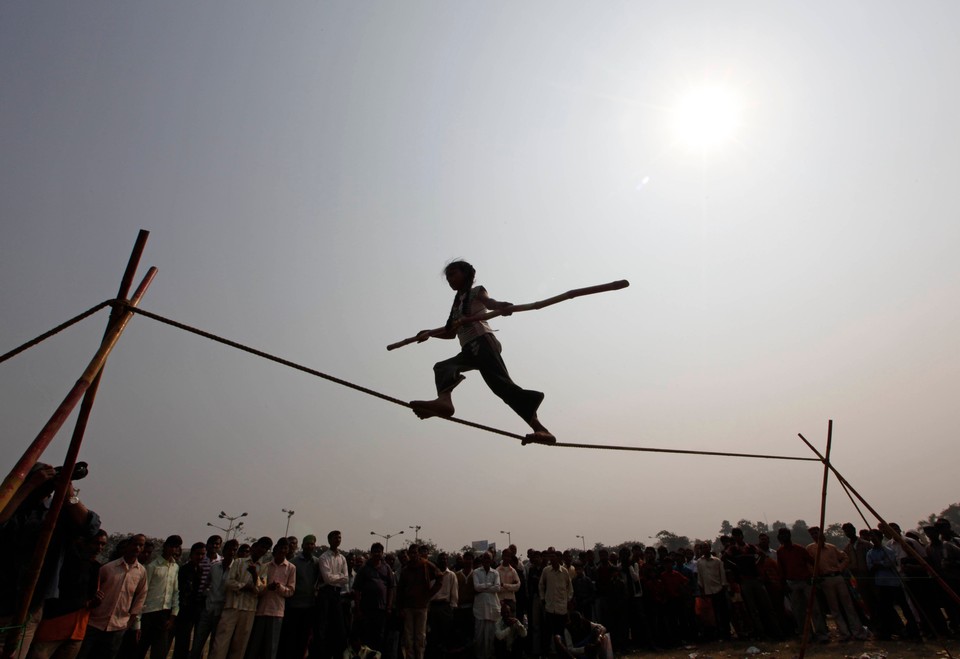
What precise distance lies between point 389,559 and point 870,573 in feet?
26.8

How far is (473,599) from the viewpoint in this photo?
8.99 metres

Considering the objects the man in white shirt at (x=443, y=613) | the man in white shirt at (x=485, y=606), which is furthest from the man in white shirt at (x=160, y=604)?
the man in white shirt at (x=485, y=606)

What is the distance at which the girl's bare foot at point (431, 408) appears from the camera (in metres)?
4.51

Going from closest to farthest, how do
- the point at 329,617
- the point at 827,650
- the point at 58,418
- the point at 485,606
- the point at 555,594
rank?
1. the point at 58,418
2. the point at 329,617
3. the point at 827,650
4. the point at 485,606
5. the point at 555,594

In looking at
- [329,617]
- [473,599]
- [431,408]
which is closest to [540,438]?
[431,408]

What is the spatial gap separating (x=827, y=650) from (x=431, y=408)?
23.7ft

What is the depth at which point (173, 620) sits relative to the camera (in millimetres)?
6922

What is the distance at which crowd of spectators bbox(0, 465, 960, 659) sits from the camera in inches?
229

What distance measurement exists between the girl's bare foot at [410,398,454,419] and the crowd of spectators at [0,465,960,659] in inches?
127

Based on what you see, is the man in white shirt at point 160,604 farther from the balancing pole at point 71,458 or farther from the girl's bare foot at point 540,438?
the girl's bare foot at point 540,438

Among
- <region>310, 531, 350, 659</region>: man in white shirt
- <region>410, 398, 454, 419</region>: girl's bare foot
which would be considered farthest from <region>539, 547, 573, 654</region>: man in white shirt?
<region>410, 398, 454, 419</region>: girl's bare foot

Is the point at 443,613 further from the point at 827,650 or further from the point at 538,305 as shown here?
the point at 538,305

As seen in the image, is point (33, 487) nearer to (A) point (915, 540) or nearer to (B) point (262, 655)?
(B) point (262, 655)

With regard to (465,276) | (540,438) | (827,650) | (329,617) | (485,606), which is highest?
(465,276)
